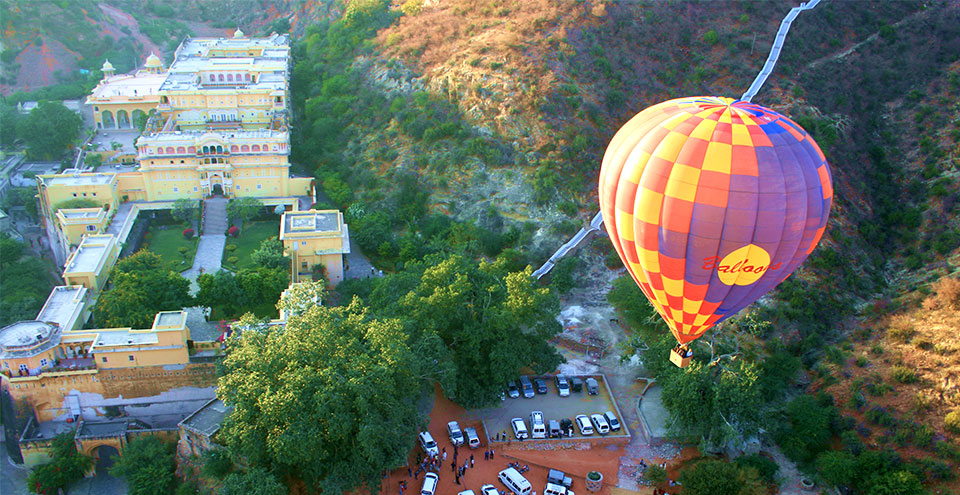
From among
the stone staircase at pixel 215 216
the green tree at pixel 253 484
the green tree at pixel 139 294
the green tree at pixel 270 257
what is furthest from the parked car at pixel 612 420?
the stone staircase at pixel 215 216

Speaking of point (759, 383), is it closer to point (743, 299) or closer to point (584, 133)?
point (743, 299)

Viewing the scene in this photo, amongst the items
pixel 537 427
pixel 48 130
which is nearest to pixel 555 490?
pixel 537 427

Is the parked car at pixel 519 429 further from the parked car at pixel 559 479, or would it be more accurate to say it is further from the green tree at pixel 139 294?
the green tree at pixel 139 294

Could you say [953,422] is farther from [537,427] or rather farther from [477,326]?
[477,326]

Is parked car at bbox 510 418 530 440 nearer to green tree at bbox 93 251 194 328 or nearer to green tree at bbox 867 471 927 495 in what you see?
green tree at bbox 867 471 927 495

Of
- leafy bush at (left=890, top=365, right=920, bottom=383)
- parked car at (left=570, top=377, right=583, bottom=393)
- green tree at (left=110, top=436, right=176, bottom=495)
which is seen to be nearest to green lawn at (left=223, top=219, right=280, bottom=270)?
green tree at (left=110, top=436, right=176, bottom=495)
